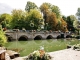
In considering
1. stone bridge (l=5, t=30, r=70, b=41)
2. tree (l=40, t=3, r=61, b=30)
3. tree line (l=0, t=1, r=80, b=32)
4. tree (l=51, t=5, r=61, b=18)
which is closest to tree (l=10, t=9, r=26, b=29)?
tree line (l=0, t=1, r=80, b=32)

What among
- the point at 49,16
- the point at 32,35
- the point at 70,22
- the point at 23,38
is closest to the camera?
the point at 32,35

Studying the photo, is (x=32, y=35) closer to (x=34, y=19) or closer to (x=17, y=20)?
(x=34, y=19)

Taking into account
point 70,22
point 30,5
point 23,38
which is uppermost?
point 30,5

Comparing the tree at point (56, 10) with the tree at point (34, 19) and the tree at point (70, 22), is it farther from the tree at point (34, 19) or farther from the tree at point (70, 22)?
the tree at point (34, 19)

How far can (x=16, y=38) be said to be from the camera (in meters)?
46.4

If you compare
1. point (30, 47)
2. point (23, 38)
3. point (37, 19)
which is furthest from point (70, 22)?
point (30, 47)

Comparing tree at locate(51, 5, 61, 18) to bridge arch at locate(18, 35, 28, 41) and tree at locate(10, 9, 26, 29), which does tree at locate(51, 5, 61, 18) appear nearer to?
tree at locate(10, 9, 26, 29)

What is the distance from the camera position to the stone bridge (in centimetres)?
4541

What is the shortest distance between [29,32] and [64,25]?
17061 millimetres

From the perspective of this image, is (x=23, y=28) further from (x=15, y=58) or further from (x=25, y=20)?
(x=15, y=58)

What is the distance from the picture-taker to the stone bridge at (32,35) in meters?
45.4

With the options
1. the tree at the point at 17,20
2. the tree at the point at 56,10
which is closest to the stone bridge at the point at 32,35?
the tree at the point at 17,20

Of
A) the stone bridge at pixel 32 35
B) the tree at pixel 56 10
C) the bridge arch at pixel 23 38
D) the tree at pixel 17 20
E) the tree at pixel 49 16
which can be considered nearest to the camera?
the stone bridge at pixel 32 35

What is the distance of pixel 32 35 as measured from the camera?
50.1 m
